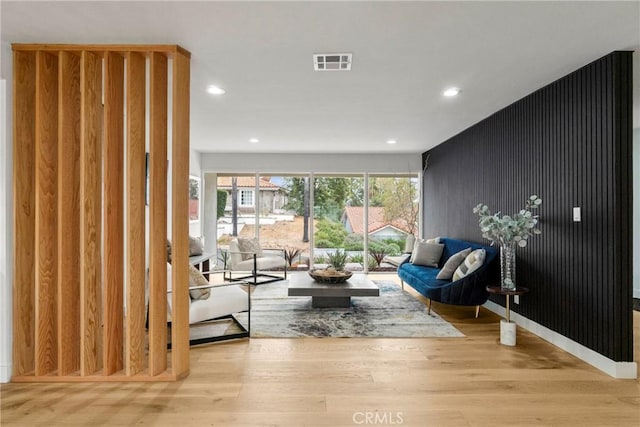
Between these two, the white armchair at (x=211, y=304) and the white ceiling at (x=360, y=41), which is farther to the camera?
the white armchair at (x=211, y=304)

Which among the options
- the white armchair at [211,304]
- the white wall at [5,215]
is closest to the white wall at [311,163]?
the white armchair at [211,304]

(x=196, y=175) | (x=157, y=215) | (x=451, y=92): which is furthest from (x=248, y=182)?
(x=157, y=215)

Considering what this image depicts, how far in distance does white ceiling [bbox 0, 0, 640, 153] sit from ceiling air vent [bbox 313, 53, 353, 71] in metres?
0.07

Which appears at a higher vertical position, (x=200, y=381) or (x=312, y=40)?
(x=312, y=40)

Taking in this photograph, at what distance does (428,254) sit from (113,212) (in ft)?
13.9

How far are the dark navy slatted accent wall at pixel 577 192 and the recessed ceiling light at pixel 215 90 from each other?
316 cm

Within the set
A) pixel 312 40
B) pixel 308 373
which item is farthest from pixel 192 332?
pixel 312 40

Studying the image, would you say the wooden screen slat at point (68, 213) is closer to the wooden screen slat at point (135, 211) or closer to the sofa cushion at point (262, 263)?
the wooden screen slat at point (135, 211)

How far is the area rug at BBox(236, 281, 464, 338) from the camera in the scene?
373 cm

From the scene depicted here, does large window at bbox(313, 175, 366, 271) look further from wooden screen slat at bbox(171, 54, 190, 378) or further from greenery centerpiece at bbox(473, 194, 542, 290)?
wooden screen slat at bbox(171, 54, 190, 378)

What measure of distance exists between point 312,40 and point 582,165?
244cm

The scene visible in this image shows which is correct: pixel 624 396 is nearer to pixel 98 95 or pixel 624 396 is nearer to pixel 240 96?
pixel 240 96

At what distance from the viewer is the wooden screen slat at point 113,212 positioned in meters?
2.67

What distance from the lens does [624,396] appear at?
8.17 feet
